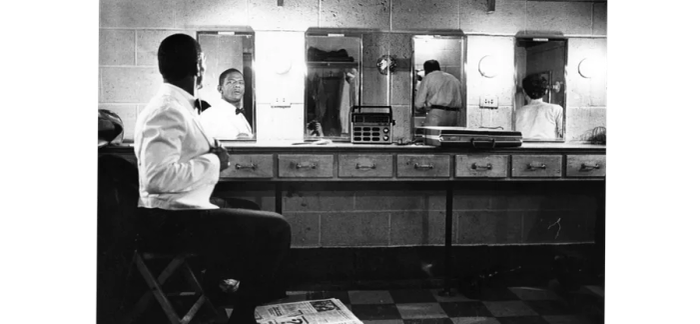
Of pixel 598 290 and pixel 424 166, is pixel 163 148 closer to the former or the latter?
pixel 424 166

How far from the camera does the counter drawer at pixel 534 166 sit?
382 cm

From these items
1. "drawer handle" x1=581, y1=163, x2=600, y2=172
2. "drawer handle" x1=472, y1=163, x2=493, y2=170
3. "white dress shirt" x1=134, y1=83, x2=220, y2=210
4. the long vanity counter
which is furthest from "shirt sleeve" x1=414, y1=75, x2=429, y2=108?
"white dress shirt" x1=134, y1=83, x2=220, y2=210

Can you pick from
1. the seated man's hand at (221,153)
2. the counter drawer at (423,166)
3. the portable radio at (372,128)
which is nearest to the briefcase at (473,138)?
the counter drawer at (423,166)

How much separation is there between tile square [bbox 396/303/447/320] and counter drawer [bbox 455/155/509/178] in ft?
2.83

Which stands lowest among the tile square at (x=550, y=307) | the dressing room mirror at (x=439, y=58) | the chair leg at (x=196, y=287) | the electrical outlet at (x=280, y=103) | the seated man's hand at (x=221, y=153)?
the tile square at (x=550, y=307)

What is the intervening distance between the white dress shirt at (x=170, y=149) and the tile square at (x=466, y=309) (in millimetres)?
1667

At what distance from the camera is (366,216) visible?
4.11 metres

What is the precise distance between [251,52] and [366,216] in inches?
55.4

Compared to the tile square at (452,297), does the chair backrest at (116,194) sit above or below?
above

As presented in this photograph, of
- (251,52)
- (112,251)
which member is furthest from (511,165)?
(112,251)

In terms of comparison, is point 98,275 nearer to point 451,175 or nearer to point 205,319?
point 205,319

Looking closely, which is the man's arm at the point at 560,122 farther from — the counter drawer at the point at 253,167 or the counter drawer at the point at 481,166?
the counter drawer at the point at 253,167

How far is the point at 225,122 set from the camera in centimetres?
387

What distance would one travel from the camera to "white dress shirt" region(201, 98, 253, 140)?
3.81 meters
